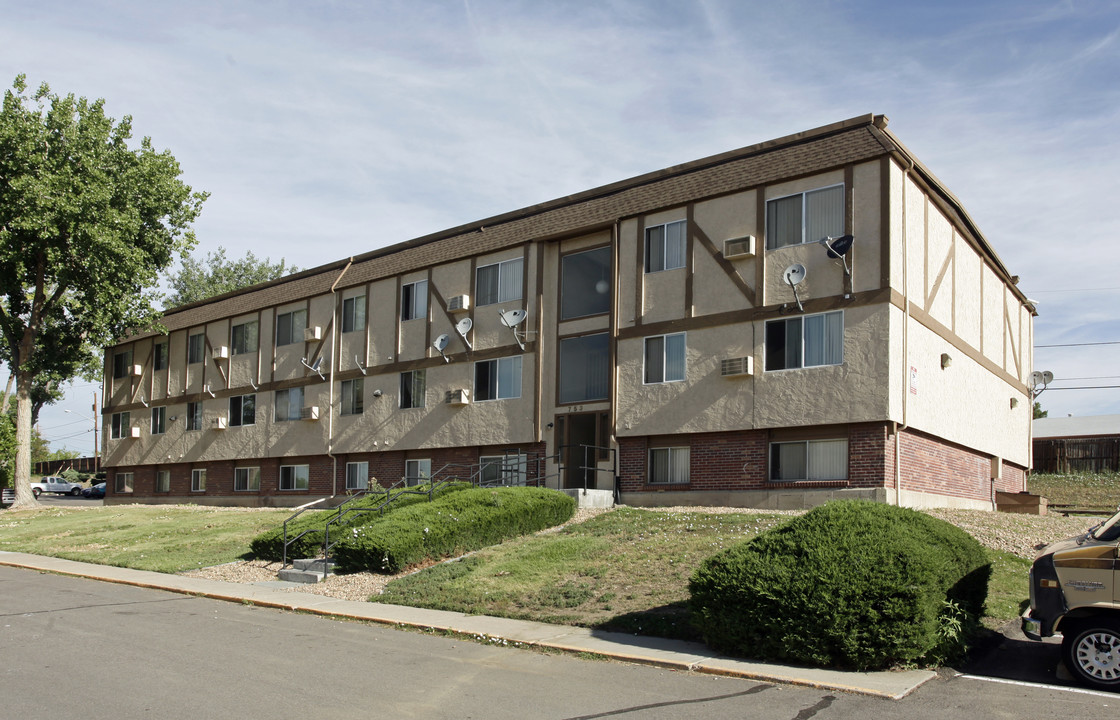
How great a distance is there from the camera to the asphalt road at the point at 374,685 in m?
7.76

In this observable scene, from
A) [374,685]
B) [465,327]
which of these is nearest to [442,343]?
[465,327]

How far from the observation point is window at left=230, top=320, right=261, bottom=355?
3522 cm

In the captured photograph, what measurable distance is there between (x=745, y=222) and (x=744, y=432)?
470 cm

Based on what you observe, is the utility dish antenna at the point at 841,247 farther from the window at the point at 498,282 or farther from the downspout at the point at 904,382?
the window at the point at 498,282

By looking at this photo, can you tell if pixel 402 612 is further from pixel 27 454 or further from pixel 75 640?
pixel 27 454

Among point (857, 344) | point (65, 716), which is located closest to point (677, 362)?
point (857, 344)

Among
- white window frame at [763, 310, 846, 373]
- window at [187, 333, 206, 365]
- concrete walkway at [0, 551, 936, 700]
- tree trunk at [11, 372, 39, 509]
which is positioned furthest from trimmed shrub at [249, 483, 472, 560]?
tree trunk at [11, 372, 39, 509]

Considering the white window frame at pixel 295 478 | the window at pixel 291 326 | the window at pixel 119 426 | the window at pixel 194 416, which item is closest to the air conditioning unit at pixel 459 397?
the white window frame at pixel 295 478

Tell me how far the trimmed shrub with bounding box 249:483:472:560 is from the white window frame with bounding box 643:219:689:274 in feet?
24.2

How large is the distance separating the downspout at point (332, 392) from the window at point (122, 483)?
15.3 metres

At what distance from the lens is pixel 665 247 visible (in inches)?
901

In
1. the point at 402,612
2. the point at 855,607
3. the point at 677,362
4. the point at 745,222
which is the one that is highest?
the point at 745,222

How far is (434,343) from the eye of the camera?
1097 inches

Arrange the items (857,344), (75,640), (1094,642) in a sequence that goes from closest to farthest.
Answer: (1094,642) → (75,640) → (857,344)
